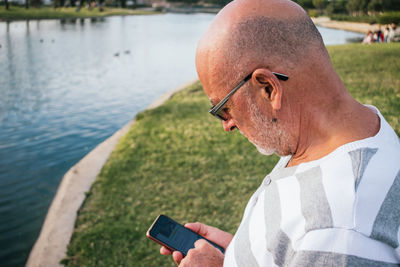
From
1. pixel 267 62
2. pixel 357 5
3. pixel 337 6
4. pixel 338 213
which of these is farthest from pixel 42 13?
pixel 338 213

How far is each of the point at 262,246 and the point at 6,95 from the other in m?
14.0

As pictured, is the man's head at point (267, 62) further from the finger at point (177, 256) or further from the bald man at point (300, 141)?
the finger at point (177, 256)

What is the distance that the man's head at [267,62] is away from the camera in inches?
48.8

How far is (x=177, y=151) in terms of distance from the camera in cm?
645

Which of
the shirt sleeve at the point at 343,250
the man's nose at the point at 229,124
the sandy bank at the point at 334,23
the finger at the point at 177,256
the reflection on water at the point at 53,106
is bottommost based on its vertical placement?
the reflection on water at the point at 53,106

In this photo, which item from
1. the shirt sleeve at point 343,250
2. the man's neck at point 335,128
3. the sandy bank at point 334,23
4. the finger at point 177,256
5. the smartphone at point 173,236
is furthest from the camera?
the sandy bank at point 334,23

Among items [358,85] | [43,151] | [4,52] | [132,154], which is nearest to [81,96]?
[43,151]

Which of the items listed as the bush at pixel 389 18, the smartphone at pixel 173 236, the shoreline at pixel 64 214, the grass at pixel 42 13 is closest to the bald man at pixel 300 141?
the smartphone at pixel 173 236

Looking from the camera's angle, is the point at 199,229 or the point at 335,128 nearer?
the point at 335,128

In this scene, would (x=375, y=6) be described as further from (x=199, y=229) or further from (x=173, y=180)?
(x=199, y=229)

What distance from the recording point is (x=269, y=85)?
128 centimetres

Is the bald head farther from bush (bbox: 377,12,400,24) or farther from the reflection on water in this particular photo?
bush (bbox: 377,12,400,24)

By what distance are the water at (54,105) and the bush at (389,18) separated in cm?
104

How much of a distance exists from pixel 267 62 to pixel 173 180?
4409mm
